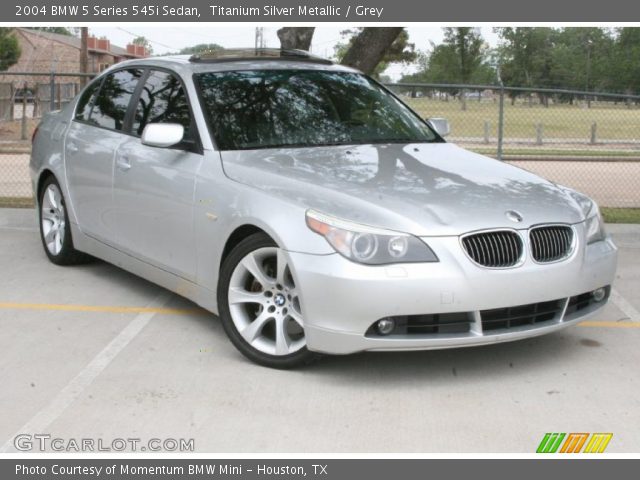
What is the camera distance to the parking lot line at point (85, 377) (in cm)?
434

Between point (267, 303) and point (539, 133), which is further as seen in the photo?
point (539, 133)

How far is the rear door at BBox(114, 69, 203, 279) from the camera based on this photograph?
5.74m

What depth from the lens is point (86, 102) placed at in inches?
293

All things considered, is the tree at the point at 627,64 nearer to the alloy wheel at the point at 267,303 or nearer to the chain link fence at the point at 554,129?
the chain link fence at the point at 554,129

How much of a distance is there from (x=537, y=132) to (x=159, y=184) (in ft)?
51.5

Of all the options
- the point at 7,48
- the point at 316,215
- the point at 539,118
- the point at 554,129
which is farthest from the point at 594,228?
the point at 7,48

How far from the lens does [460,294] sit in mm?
4629

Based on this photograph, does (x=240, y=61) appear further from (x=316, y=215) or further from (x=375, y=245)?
(x=375, y=245)

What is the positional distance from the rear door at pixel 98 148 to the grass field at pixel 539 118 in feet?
22.9

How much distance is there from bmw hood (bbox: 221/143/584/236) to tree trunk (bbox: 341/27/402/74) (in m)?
4.96

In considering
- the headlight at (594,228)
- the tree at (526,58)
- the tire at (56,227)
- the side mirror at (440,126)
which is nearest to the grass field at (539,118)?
the side mirror at (440,126)

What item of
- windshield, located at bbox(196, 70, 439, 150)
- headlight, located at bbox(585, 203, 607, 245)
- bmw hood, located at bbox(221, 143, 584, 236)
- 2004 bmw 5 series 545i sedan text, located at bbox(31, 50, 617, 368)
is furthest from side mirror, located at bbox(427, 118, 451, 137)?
headlight, located at bbox(585, 203, 607, 245)

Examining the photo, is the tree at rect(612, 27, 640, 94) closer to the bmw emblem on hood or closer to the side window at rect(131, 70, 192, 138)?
the side window at rect(131, 70, 192, 138)
